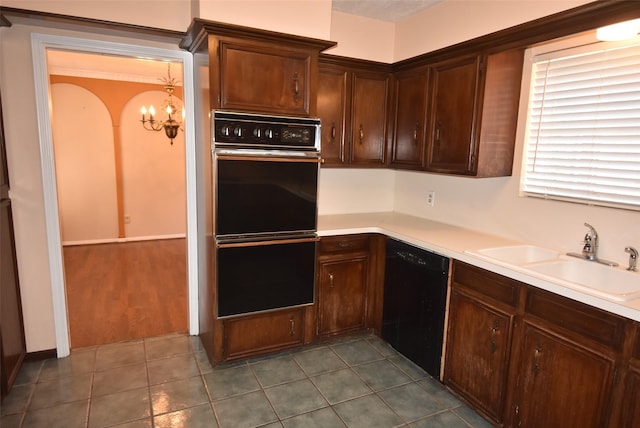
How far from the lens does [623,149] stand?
2072 mm

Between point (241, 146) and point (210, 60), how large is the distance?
1.78ft

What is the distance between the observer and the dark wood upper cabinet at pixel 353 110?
3078 millimetres

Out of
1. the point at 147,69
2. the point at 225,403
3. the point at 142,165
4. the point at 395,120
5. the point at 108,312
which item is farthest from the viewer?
the point at 142,165

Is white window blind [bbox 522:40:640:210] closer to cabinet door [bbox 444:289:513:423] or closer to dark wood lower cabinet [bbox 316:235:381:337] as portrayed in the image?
cabinet door [bbox 444:289:513:423]

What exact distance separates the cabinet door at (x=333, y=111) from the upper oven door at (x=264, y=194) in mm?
534

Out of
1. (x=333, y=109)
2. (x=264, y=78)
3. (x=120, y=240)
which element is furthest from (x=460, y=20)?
(x=120, y=240)

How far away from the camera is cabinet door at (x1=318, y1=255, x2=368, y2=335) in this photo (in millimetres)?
2971

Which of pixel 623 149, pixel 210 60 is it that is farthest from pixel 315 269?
pixel 623 149

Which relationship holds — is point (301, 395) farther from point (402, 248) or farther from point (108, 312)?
point (108, 312)

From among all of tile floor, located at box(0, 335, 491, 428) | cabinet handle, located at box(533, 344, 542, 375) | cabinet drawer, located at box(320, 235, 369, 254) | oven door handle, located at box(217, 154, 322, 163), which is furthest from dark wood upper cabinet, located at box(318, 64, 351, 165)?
cabinet handle, located at box(533, 344, 542, 375)

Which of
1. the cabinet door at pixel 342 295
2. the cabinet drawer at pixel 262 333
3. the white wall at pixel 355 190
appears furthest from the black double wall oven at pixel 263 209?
the white wall at pixel 355 190

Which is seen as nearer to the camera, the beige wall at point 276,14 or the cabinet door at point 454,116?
the beige wall at point 276,14

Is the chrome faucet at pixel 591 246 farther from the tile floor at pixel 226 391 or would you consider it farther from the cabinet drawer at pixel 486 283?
the tile floor at pixel 226 391

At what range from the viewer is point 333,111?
10.2 ft
